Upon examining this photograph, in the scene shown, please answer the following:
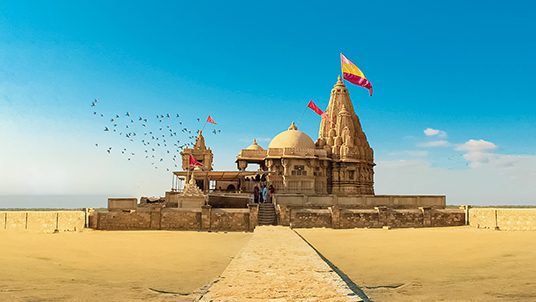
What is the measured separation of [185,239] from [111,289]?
1202cm

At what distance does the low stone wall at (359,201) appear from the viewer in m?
29.5

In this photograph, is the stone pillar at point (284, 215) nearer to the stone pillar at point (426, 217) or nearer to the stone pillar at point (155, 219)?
the stone pillar at point (155, 219)

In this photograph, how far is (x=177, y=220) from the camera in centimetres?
2673

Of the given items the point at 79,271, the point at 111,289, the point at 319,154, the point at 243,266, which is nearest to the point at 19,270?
the point at 79,271

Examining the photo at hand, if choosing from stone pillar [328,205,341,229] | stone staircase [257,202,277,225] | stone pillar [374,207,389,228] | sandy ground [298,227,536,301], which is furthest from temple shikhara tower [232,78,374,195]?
sandy ground [298,227,536,301]

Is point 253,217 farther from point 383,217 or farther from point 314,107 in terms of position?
point 314,107

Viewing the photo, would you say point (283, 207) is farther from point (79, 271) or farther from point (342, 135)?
point (342, 135)

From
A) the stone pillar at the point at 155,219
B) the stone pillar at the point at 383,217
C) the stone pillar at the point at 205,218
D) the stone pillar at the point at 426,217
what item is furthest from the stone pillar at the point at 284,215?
the stone pillar at the point at 426,217

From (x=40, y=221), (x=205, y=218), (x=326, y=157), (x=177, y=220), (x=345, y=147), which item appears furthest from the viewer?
(x=345, y=147)

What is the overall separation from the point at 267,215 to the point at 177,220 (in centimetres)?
535

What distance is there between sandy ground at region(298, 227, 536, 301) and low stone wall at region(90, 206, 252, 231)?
8.02 metres

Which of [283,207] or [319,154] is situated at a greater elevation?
[319,154]

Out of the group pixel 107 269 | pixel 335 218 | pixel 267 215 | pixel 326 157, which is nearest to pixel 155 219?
pixel 267 215

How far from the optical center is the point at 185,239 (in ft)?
68.8
